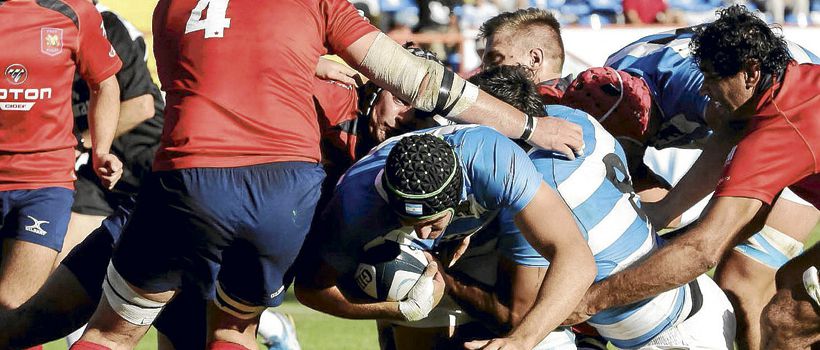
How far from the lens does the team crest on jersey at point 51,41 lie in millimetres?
5652

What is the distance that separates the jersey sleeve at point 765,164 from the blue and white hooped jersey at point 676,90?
1.01 metres

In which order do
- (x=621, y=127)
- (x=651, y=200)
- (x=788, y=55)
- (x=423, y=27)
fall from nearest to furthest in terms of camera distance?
(x=788, y=55)
(x=621, y=127)
(x=651, y=200)
(x=423, y=27)

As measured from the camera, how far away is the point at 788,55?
4.98 m

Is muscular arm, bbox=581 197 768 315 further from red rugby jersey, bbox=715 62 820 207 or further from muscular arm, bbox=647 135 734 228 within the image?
muscular arm, bbox=647 135 734 228

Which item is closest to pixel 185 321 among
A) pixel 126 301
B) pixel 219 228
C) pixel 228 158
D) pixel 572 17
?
pixel 126 301

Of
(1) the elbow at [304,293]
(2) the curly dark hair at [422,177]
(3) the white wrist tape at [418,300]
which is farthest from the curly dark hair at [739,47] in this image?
(1) the elbow at [304,293]

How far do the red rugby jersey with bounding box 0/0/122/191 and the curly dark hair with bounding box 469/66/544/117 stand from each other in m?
2.01

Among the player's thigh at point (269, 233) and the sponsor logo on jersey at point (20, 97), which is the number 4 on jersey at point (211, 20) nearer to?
the player's thigh at point (269, 233)

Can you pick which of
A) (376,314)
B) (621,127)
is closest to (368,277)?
(376,314)

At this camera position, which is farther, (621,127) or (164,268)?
(621,127)

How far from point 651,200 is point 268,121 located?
8.09 ft

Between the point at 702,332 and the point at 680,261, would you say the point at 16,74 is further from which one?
the point at 702,332

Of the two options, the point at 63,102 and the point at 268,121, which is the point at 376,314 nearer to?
the point at 268,121

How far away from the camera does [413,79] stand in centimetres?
441
